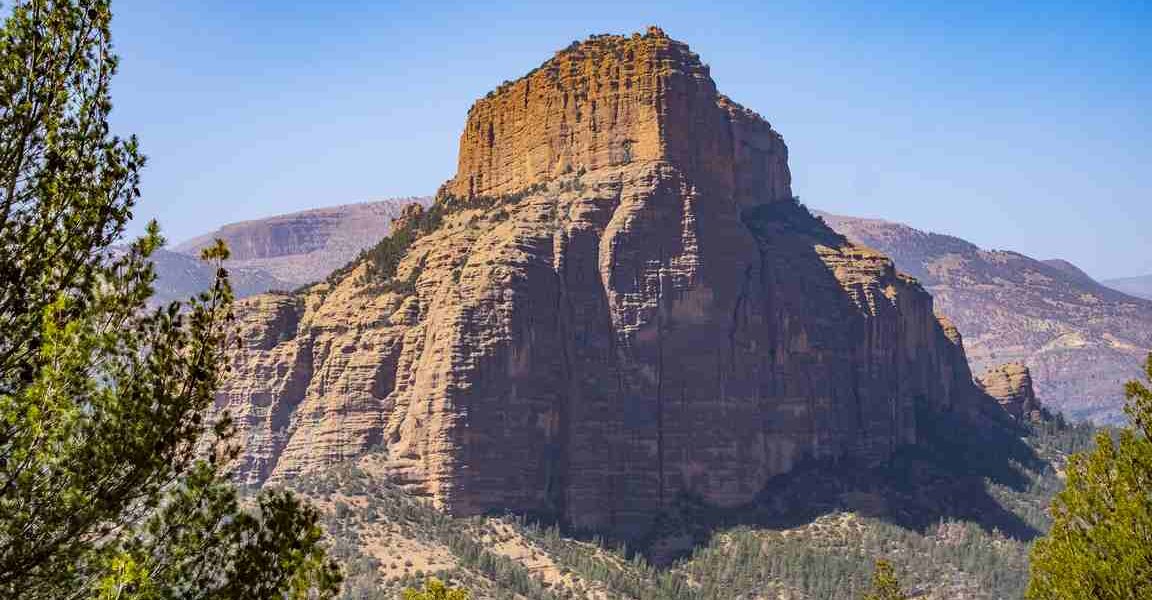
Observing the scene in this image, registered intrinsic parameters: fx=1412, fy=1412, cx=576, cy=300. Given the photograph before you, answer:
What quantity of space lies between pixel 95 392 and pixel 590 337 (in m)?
95.9

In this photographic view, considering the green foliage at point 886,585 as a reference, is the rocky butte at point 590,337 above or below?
above

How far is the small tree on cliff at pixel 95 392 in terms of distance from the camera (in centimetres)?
2277

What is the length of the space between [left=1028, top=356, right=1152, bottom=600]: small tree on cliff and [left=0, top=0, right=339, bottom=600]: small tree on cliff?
20.0 meters

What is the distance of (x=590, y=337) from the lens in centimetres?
11925

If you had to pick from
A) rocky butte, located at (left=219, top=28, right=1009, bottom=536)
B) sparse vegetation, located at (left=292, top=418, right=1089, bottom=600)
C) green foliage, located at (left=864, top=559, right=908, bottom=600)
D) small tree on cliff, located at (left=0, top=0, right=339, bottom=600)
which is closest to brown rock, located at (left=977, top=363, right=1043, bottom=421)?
rocky butte, located at (left=219, top=28, right=1009, bottom=536)

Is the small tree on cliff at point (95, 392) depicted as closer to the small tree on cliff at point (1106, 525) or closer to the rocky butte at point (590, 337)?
the small tree on cliff at point (1106, 525)

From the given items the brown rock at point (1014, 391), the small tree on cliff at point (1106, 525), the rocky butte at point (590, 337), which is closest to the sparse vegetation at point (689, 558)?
the rocky butte at point (590, 337)

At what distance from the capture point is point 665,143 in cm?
12556

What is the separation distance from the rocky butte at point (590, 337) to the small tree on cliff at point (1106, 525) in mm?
73881

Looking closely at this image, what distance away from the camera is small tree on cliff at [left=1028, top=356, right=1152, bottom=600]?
35250 mm

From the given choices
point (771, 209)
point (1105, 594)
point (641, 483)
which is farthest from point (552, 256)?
point (1105, 594)

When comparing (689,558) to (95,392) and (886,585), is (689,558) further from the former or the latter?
(95,392)

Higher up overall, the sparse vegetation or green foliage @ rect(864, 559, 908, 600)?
green foliage @ rect(864, 559, 908, 600)

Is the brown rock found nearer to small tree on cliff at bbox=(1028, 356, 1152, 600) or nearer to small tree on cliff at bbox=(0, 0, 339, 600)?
small tree on cliff at bbox=(1028, 356, 1152, 600)
